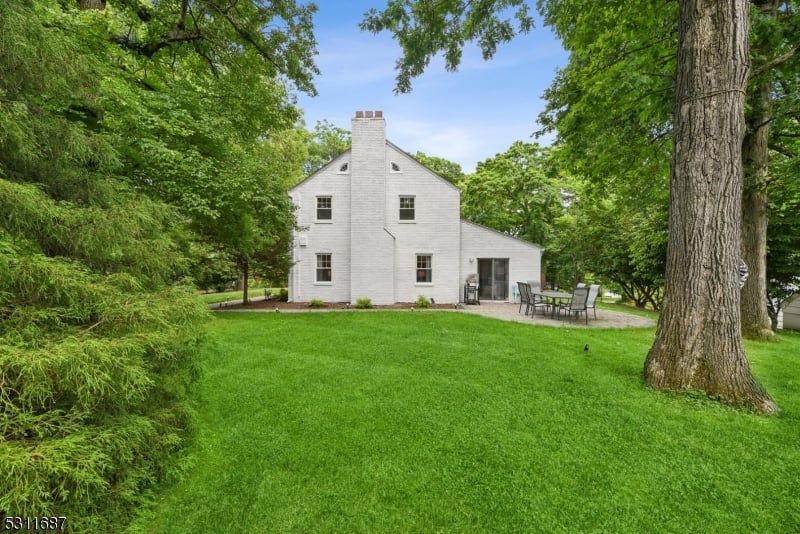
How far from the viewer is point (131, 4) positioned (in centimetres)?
712

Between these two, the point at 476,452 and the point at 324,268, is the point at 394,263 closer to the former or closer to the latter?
the point at 324,268

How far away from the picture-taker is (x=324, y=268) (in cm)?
1400

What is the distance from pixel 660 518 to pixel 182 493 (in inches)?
134

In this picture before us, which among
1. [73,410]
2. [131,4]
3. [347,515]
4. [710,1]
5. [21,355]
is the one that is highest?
[131,4]

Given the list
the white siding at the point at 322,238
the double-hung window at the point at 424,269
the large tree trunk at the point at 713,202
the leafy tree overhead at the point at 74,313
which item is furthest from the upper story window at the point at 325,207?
the large tree trunk at the point at 713,202

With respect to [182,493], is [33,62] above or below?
above

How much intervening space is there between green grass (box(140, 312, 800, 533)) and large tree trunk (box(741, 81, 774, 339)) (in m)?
2.49

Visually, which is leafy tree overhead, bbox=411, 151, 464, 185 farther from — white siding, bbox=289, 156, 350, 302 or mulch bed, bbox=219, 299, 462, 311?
mulch bed, bbox=219, 299, 462, 311

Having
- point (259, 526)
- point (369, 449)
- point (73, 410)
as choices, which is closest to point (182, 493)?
point (259, 526)

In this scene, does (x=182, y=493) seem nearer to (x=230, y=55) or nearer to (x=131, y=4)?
(x=131, y=4)

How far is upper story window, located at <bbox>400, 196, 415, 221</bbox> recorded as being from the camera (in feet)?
45.9

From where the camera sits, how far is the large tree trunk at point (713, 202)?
12.5 feet

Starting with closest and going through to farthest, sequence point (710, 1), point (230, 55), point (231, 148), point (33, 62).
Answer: point (33, 62)
point (710, 1)
point (231, 148)
point (230, 55)

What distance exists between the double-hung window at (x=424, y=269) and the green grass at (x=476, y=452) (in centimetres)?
867
